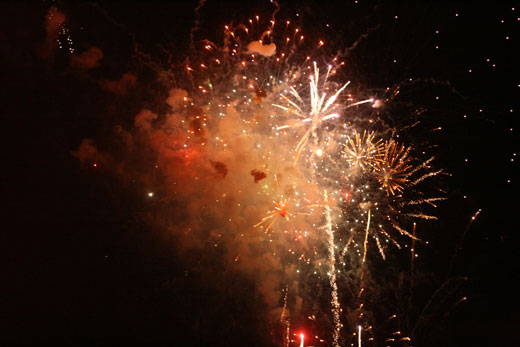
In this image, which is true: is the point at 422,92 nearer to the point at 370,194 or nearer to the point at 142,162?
the point at 370,194

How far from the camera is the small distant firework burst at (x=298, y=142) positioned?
5668mm

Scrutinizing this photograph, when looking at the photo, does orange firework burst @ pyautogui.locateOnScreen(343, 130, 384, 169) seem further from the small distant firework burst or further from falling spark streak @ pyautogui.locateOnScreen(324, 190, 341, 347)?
falling spark streak @ pyautogui.locateOnScreen(324, 190, 341, 347)

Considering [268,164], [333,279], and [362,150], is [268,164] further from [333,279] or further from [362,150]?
[333,279]

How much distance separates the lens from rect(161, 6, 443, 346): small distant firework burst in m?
5.67

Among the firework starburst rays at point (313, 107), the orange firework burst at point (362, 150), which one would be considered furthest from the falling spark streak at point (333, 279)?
the firework starburst rays at point (313, 107)

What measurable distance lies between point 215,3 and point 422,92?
16.5 feet

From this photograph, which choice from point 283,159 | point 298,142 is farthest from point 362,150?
point 283,159

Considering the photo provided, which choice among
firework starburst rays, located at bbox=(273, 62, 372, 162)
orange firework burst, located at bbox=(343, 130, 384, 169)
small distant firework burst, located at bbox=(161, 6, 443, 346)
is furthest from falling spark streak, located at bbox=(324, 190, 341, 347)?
firework starburst rays, located at bbox=(273, 62, 372, 162)

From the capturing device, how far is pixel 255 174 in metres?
6.10

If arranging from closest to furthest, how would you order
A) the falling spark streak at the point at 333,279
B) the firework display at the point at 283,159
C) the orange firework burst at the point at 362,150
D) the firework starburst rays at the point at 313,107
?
the firework starburst rays at the point at 313,107 < the firework display at the point at 283,159 < the orange firework burst at the point at 362,150 < the falling spark streak at the point at 333,279

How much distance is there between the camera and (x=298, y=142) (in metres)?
5.99

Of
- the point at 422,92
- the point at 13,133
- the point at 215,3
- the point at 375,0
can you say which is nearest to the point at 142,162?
the point at 13,133

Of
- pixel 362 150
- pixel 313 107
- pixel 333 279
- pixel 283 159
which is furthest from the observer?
pixel 333 279

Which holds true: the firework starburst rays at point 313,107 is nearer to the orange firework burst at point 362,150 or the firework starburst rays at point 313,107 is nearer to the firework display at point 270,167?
the firework display at point 270,167
